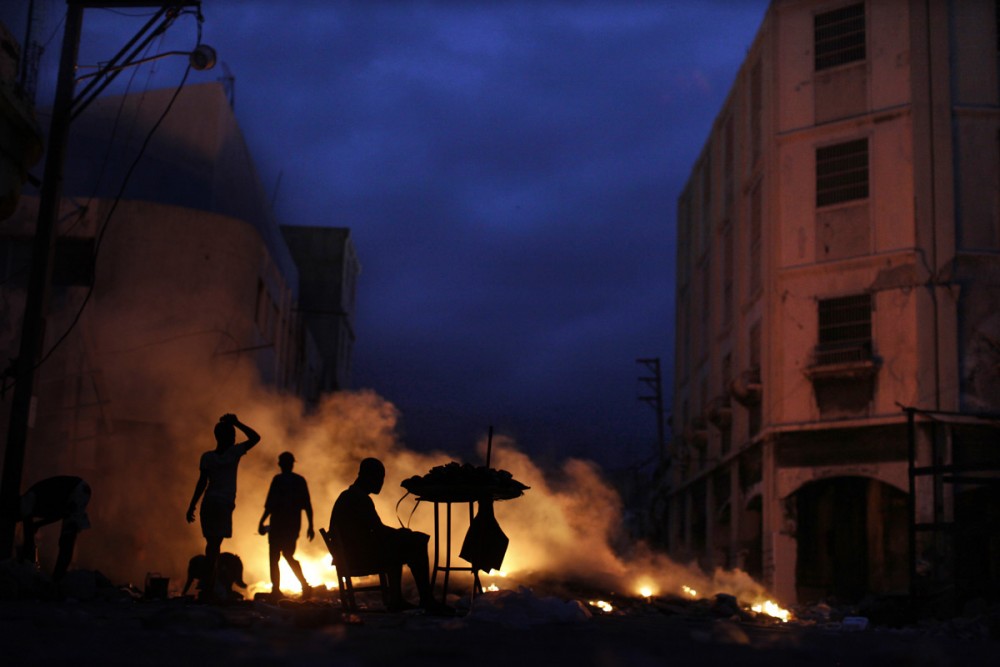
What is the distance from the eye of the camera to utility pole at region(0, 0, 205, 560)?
550 inches

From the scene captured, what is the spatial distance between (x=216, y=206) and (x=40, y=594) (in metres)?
18.9

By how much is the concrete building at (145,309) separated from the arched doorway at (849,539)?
43.3 ft

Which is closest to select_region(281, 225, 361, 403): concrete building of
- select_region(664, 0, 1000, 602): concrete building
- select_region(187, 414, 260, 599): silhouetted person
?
select_region(664, 0, 1000, 602): concrete building

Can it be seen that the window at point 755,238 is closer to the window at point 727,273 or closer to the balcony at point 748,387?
the balcony at point 748,387

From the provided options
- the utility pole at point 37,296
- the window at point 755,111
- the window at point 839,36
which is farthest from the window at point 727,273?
the utility pole at point 37,296

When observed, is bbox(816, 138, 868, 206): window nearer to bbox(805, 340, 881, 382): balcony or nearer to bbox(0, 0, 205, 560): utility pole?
bbox(805, 340, 881, 382): balcony

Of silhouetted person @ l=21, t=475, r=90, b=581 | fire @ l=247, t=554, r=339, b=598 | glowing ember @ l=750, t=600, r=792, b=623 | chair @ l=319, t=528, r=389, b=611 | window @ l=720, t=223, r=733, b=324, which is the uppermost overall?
window @ l=720, t=223, r=733, b=324

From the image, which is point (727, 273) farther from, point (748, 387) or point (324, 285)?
point (324, 285)

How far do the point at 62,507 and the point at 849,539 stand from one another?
21.0m

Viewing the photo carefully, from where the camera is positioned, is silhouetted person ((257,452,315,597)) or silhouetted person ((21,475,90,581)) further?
silhouetted person ((257,452,315,597))

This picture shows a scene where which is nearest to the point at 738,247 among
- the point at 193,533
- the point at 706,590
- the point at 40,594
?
the point at 706,590

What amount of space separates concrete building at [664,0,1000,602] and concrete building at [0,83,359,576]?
41.5 ft

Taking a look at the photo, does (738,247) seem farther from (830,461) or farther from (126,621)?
(126,621)

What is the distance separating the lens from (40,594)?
11641 mm
